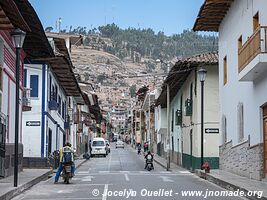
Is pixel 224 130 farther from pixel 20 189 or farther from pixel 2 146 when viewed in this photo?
pixel 20 189

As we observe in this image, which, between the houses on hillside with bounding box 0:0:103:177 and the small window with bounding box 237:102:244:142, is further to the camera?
the small window with bounding box 237:102:244:142

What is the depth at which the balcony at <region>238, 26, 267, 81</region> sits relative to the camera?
60.2 ft

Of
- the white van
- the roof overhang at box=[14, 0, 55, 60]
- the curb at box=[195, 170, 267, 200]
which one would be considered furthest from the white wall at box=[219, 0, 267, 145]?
the white van

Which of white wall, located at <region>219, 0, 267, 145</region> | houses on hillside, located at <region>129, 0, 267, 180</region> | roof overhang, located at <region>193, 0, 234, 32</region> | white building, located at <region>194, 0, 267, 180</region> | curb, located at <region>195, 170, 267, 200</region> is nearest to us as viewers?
curb, located at <region>195, 170, 267, 200</region>

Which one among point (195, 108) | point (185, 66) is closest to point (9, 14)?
point (185, 66)

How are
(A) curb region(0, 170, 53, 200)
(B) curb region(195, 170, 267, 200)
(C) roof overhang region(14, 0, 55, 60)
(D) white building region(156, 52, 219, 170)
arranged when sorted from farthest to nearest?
(D) white building region(156, 52, 219, 170) → (C) roof overhang region(14, 0, 55, 60) → (B) curb region(195, 170, 267, 200) → (A) curb region(0, 170, 53, 200)

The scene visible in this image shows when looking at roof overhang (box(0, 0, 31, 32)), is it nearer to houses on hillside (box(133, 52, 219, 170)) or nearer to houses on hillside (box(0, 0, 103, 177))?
houses on hillside (box(0, 0, 103, 177))

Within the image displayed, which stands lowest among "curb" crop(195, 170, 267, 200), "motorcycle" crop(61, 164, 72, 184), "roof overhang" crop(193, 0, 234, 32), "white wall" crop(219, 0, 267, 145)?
"curb" crop(195, 170, 267, 200)

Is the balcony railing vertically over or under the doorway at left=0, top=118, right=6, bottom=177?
over

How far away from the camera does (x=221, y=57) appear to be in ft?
98.4

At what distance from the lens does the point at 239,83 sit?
81.8ft

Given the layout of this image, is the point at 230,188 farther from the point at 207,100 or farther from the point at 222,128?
the point at 207,100

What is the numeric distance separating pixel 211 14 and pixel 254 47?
9355mm

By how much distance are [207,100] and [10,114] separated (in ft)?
49.0
